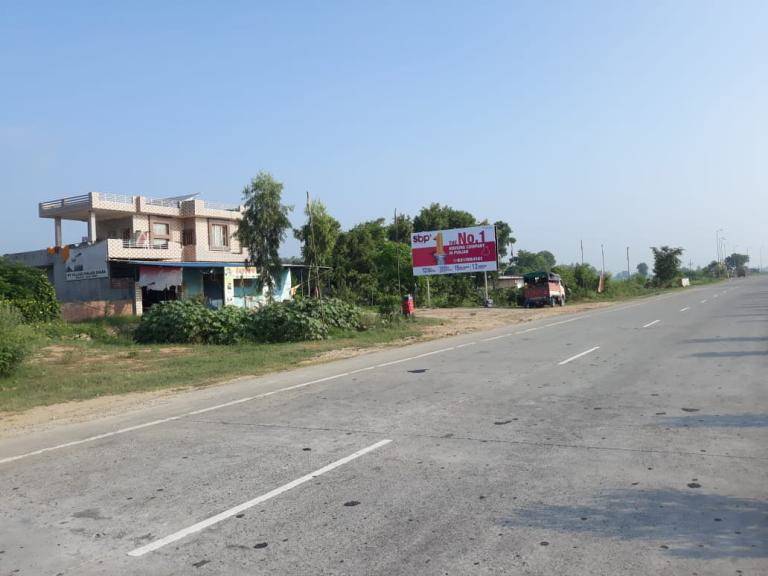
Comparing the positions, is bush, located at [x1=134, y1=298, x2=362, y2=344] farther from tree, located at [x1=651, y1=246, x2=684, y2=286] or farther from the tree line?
tree, located at [x1=651, y1=246, x2=684, y2=286]

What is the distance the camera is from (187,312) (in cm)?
2297

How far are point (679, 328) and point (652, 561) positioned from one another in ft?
61.3

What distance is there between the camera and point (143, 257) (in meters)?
40.2

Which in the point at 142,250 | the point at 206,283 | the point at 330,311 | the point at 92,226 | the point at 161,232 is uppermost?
the point at 92,226

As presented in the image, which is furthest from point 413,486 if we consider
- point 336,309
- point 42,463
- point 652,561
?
point 336,309

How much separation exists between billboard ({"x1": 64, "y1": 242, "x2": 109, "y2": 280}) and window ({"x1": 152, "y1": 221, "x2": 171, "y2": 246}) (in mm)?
5899

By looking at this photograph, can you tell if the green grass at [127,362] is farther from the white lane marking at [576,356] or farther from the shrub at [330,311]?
the white lane marking at [576,356]

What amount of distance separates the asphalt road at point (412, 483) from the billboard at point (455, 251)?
32.3m

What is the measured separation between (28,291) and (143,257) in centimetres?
1443

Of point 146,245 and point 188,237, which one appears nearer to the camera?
point 146,245

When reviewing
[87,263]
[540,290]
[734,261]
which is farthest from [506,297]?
[734,261]

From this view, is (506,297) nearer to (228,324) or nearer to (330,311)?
(330,311)

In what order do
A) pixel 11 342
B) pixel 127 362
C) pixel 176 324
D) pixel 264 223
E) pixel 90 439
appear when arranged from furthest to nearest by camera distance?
pixel 264 223 < pixel 176 324 < pixel 127 362 < pixel 11 342 < pixel 90 439

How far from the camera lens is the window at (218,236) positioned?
154ft
